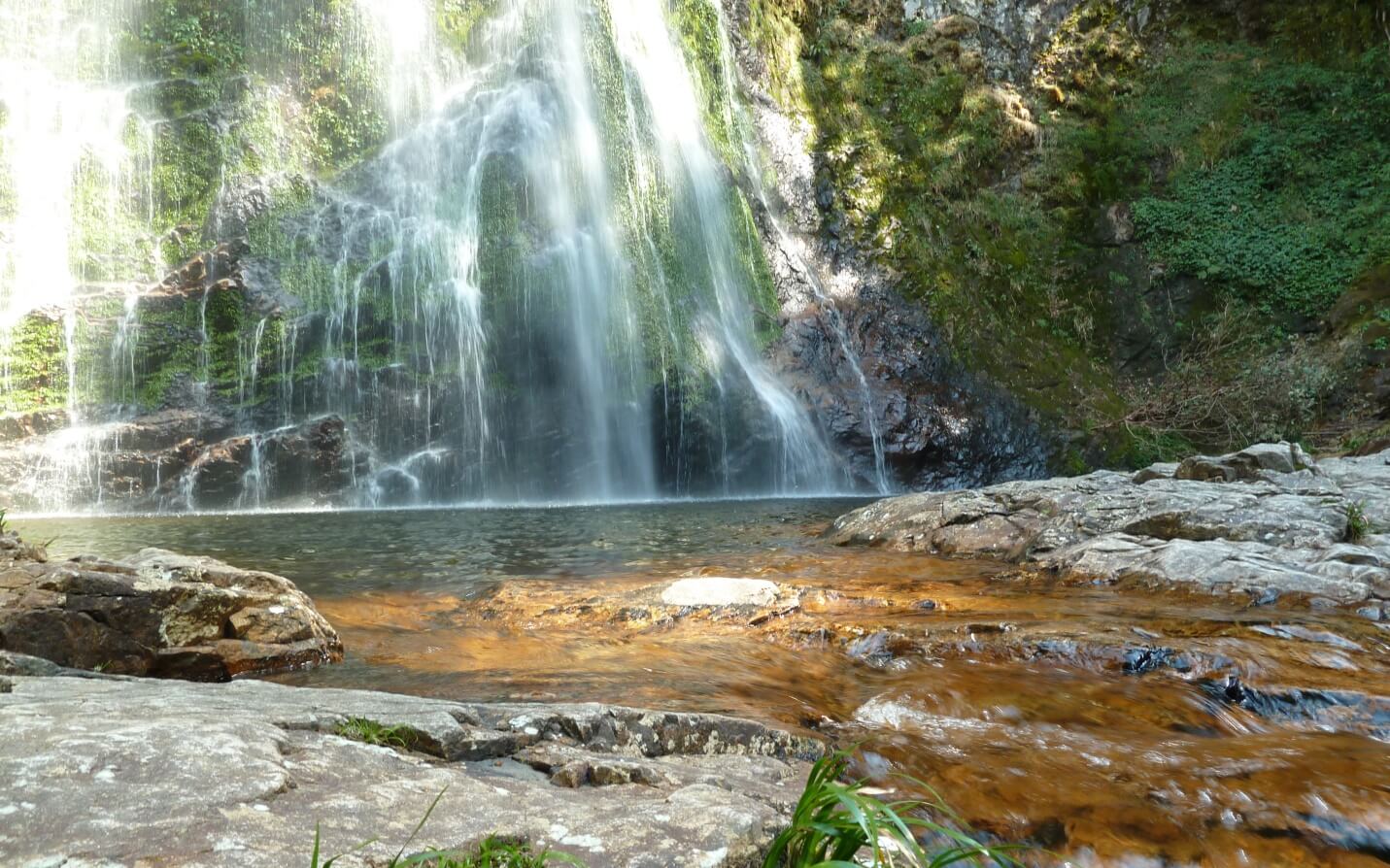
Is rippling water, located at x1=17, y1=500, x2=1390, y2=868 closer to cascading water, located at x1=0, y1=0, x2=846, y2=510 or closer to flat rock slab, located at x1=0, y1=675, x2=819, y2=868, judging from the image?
Answer: flat rock slab, located at x1=0, y1=675, x2=819, y2=868

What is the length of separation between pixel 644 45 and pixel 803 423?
10143mm

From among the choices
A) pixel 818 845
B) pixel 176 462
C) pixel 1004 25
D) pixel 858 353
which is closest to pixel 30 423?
pixel 176 462

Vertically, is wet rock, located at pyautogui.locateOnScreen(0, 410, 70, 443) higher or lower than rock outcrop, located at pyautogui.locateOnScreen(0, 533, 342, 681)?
higher

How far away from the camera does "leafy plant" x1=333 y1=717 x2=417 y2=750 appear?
2.14 meters

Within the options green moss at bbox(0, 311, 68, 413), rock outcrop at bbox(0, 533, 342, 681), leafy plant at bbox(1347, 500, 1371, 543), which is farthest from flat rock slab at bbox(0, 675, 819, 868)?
green moss at bbox(0, 311, 68, 413)

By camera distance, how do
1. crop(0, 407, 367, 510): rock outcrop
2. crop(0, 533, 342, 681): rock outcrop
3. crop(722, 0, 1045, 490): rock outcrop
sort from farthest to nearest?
crop(722, 0, 1045, 490): rock outcrop
crop(0, 407, 367, 510): rock outcrop
crop(0, 533, 342, 681): rock outcrop

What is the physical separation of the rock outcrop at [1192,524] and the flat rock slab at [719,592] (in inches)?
101

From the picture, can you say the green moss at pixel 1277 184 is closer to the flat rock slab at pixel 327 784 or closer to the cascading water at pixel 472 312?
the cascading water at pixel 472 312

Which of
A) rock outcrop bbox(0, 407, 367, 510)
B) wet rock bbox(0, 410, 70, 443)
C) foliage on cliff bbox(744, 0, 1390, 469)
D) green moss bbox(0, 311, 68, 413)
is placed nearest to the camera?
rock outcrop bbox(0, 407, 367, 510)

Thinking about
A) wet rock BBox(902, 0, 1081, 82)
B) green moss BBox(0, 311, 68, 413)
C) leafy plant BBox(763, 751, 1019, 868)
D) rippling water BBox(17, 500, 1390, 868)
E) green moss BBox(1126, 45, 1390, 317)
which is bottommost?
rippling water BBox(17, 500, 1390, 868)

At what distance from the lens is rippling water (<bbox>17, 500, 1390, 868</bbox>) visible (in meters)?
2.67

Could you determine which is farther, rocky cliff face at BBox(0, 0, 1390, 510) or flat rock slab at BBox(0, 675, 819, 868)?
rocky cliff face at BBox(0, 0, 1390, 510)

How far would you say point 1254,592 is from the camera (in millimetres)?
5395

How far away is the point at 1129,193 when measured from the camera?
66.9ft
